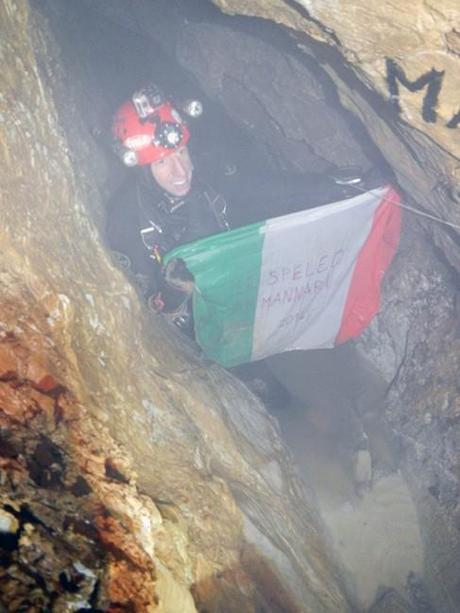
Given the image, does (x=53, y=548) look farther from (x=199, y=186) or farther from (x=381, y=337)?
(x=381, y=337)

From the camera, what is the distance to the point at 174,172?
195 inches

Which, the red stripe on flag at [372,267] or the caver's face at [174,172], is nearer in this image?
the caver's face at [174,172]

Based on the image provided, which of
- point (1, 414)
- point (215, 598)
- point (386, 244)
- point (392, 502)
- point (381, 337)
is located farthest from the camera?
point (381, 337)

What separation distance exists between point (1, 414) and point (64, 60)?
16.4 feet

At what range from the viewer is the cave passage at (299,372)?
190 inches

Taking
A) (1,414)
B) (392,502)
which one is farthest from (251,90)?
(1,414)

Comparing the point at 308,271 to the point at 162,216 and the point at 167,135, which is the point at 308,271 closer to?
the point at 162,216

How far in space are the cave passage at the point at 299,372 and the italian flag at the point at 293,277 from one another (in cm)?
71

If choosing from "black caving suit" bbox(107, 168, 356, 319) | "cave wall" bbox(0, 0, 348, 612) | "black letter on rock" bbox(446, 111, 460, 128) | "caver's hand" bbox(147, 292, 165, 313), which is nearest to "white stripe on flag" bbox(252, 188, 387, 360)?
"black caving suit" bbox(107, 168, 356, 319)

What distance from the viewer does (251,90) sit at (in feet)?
21.6

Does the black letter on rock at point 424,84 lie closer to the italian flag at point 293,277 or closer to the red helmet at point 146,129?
the italian flag at point 293,277

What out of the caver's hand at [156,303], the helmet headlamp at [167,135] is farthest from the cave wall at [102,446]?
the helmet headlamp at [167,135]

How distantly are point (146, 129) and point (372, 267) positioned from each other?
304 cm

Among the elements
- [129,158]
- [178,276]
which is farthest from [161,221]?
[178,276]
